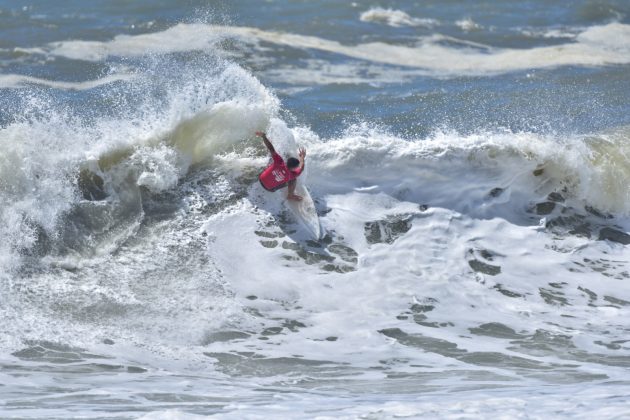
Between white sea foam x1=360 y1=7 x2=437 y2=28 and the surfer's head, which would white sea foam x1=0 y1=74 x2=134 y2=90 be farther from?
white sea foam x1=360 y1=7 x2=437 y2=28

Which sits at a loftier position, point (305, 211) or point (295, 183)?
point (295, 183)

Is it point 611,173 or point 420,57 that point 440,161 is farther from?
point 420,57

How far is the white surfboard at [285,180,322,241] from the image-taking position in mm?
9172

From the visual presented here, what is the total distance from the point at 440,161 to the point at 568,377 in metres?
3.57

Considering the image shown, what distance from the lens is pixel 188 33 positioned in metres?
16.3

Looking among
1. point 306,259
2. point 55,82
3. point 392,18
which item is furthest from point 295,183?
point 392,18

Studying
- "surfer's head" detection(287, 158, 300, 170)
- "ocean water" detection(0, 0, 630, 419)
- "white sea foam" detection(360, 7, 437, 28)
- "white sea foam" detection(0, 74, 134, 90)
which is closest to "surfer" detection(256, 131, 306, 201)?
"surfer's head" detection(287, 158, 300, 170)

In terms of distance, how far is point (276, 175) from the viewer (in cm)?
915

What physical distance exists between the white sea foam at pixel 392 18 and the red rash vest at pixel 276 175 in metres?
11.1

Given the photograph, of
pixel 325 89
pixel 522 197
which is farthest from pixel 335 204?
pixel 325 89

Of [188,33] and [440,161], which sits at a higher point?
[188,33]

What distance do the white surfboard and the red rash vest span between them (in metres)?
0.16

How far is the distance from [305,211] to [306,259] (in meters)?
0.61

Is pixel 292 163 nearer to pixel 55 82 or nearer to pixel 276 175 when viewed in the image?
pixel 276 175
